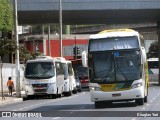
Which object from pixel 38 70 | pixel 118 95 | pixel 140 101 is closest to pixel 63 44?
pixel 38 70

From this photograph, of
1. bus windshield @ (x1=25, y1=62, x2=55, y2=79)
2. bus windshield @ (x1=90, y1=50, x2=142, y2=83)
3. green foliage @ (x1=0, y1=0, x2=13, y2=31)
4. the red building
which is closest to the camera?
bus windshield @ (x1=90, y1=50, x2=142, y2=83)

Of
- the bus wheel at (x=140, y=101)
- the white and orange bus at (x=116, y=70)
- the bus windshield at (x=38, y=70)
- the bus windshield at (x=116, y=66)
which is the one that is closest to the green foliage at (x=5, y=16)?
the bus windshield at (x=38, y=70)

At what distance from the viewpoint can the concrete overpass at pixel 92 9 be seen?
5381cm

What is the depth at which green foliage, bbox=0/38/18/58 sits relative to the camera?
43.0 metres

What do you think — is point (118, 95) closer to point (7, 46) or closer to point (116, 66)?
point (116, 66)

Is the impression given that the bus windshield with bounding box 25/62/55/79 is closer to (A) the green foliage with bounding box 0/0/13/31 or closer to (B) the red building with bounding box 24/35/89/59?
(A) the green foliage with bounding box 0/0/13/31

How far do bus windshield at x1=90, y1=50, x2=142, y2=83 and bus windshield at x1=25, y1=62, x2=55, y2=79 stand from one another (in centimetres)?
1498

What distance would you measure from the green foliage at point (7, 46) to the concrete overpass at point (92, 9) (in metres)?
10.4

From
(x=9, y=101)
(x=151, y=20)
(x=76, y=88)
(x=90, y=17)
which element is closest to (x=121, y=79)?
(x=9, y=101)

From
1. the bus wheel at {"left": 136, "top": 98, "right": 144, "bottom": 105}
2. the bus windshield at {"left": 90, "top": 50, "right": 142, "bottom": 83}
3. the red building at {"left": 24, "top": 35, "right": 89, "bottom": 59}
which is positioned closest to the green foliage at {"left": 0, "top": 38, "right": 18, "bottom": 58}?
the bus windshield at {"left": 90, "top": 50, "right": 142, "bottom": 83}

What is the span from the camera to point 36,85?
42938 mm

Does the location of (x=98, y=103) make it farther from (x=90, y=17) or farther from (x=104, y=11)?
(x=90, y=17)

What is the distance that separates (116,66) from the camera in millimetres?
28016

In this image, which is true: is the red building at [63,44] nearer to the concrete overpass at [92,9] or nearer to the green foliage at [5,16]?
the concrete overpass at [92,9]
